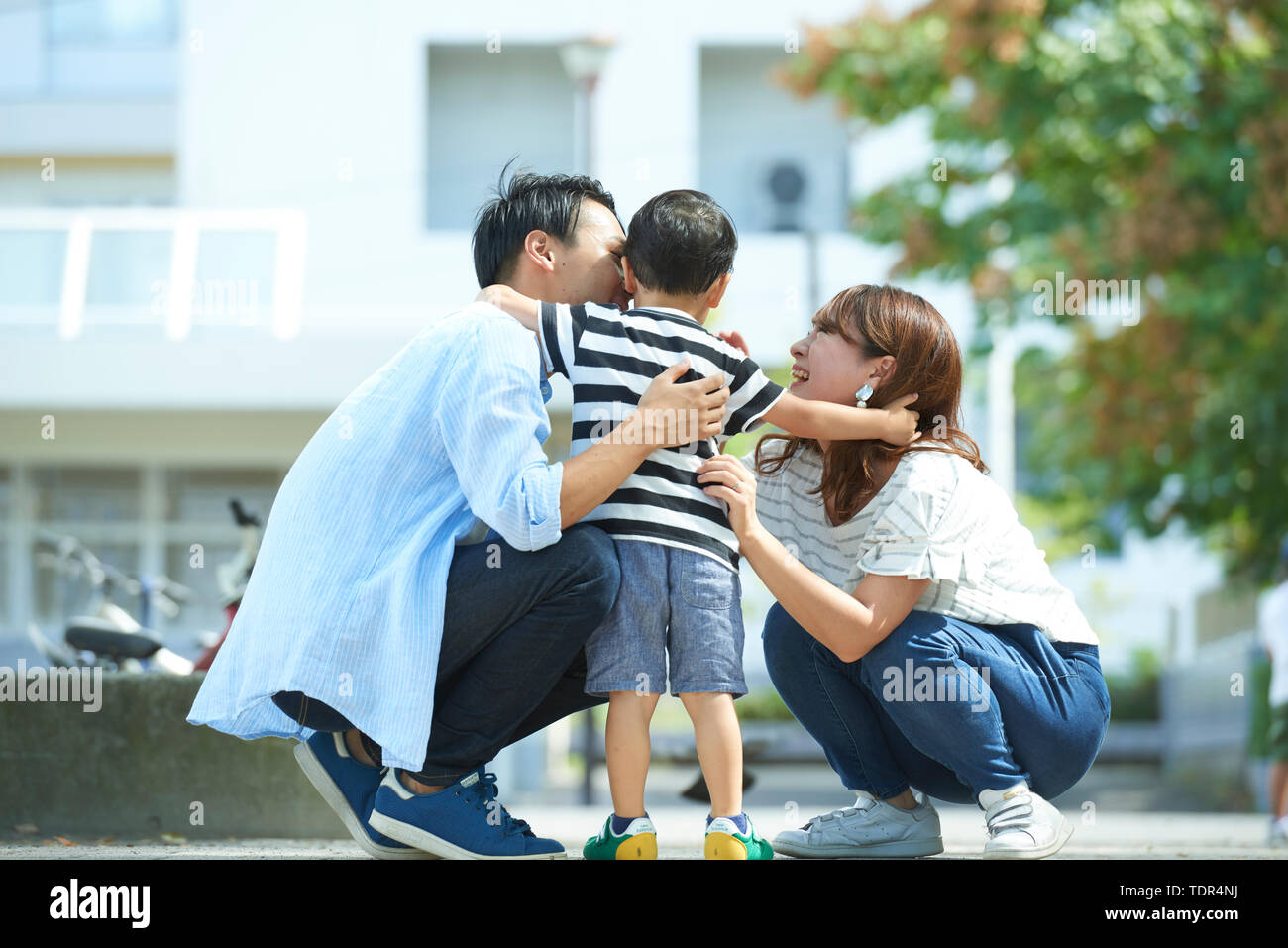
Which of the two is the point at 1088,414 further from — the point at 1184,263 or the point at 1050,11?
the point at 1050,11

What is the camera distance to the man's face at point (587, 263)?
2.71 metres

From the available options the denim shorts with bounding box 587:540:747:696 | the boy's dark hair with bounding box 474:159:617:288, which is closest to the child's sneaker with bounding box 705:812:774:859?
the denim shorts with bounding box 587:540:747:696

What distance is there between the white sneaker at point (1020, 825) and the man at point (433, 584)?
2.67 ft

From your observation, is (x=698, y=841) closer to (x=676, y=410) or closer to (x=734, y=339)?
(x=734, y=339)

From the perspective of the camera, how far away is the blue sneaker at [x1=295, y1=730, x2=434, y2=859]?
2.58 m

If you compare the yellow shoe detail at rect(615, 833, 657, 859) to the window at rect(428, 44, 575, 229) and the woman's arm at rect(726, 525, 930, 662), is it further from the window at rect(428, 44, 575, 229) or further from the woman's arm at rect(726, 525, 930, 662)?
the window at rect(428, 44, 575, 229)

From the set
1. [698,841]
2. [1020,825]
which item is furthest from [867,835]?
[698,841]

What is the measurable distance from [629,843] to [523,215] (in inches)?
47.8

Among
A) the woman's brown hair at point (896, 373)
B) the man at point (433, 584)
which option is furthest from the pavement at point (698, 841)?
the woman's brown hair at point (896, 373)

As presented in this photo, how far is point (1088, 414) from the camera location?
1141 cm

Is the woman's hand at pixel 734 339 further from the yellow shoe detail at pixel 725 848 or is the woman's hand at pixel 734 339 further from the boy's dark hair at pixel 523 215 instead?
the yellow shoe detail at pixel 725 848

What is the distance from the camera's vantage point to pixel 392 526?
2.48 meters
